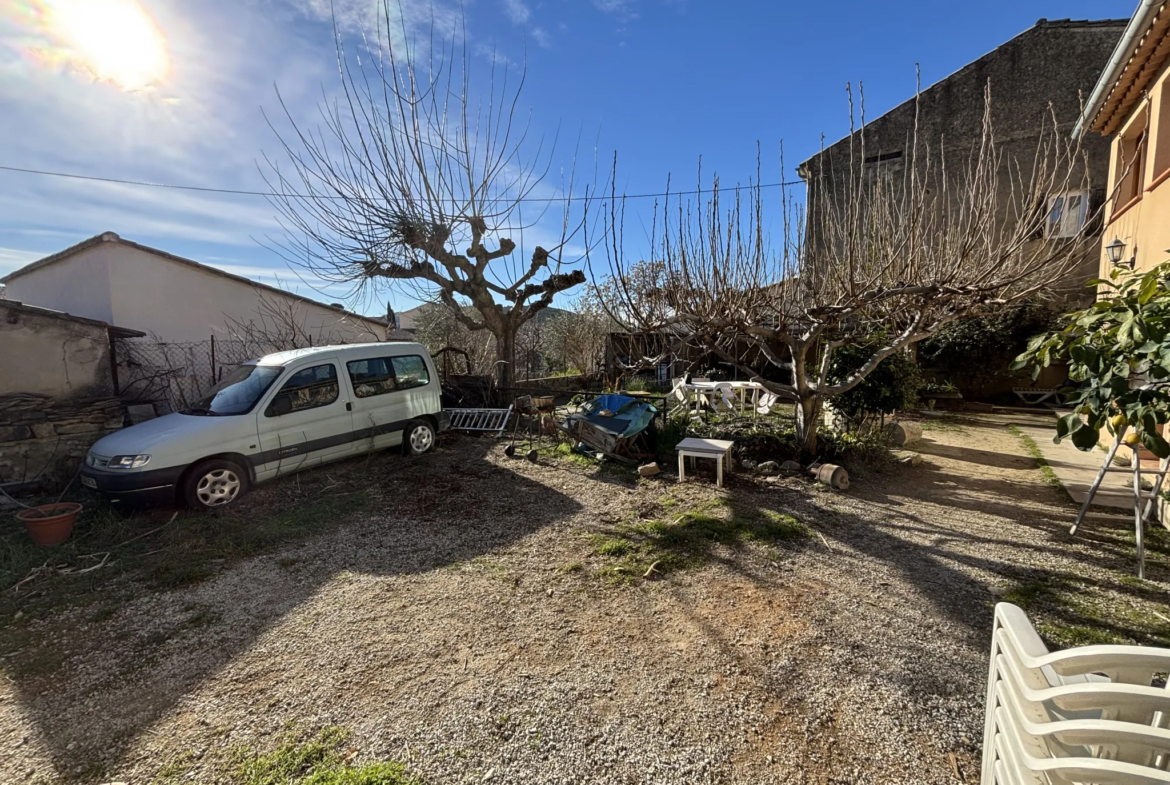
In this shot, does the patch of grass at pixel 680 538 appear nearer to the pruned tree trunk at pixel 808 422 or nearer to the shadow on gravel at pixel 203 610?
the shadow on gravel at pixel 203 610

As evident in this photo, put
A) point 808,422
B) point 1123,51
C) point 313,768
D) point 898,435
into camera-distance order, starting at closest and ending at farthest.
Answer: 1. point 313,768
2. point 1123,51
3. point 808,422
4. point 898,435

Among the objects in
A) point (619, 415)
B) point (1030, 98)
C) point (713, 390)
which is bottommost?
point (619, 415)

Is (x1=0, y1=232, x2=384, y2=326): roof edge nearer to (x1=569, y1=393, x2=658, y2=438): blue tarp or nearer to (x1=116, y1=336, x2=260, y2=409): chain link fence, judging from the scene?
(x1=116, y1=336, x2=260, y2=409): chain link fence

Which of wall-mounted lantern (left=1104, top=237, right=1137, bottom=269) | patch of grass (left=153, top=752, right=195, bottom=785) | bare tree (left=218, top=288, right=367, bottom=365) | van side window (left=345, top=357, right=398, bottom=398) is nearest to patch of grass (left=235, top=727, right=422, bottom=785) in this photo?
patch of grass (left=153, top=752, right=195, bottom=785)

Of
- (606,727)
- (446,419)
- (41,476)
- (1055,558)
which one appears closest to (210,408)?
(41,476)

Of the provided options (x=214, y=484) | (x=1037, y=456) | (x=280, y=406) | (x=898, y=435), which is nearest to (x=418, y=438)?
(x=280, y=406)

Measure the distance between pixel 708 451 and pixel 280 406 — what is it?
5.45 m

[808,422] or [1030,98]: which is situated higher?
[1030,98]

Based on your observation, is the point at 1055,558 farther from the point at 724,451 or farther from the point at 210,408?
the point at 210,408

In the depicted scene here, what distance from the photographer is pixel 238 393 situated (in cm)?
611

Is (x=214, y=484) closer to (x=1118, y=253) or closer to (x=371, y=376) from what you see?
(x=371, y=376)

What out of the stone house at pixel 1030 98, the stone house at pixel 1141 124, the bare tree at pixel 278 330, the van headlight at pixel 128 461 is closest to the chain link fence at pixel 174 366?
the bare tree at pixel 278 330

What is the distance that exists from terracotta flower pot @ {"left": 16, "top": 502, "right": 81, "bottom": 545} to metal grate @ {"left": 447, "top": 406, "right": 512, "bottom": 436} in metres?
5.46

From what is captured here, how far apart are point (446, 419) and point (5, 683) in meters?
5.84
